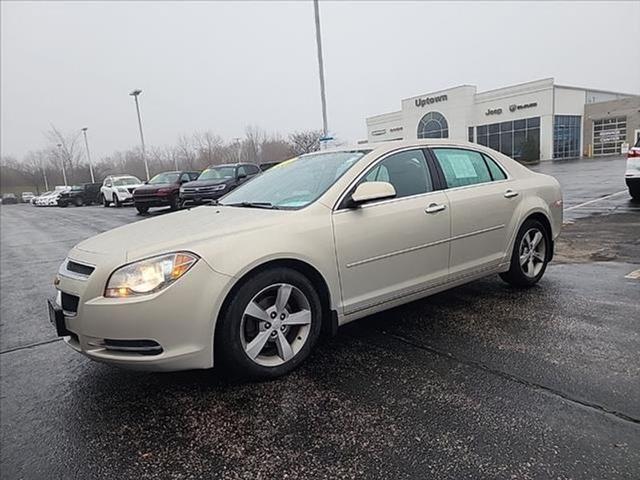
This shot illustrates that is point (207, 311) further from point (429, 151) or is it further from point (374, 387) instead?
point (429, 151)

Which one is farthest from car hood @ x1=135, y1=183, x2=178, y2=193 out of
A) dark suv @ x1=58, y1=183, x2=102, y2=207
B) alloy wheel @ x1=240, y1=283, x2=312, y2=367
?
dark suv @ x1=58, y1=183, x2=102, y2=207

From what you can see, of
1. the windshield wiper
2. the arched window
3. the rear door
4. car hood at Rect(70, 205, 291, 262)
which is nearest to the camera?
car hood at Rect(70, 205, 291, 262)

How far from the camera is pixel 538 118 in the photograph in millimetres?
47625

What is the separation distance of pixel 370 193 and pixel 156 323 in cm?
168

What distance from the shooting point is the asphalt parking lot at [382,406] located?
227cm

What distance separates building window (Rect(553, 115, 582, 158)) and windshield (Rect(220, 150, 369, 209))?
4995cm

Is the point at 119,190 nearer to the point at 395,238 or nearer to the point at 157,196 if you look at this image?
the point at 157,196

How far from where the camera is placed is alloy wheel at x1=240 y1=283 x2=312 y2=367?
304 cm

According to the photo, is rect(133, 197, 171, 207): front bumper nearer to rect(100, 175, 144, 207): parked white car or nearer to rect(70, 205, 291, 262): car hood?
rect(100, 175, 144, 207): parked white car

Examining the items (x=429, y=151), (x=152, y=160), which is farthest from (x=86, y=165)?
(x=429, y=151)

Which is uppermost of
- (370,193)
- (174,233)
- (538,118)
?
(538,118)

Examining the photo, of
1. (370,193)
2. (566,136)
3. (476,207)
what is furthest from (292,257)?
(566,136)

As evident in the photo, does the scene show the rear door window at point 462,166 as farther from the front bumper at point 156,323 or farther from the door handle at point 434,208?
the front bumper at point 156,323

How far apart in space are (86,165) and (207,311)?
76.3 m
